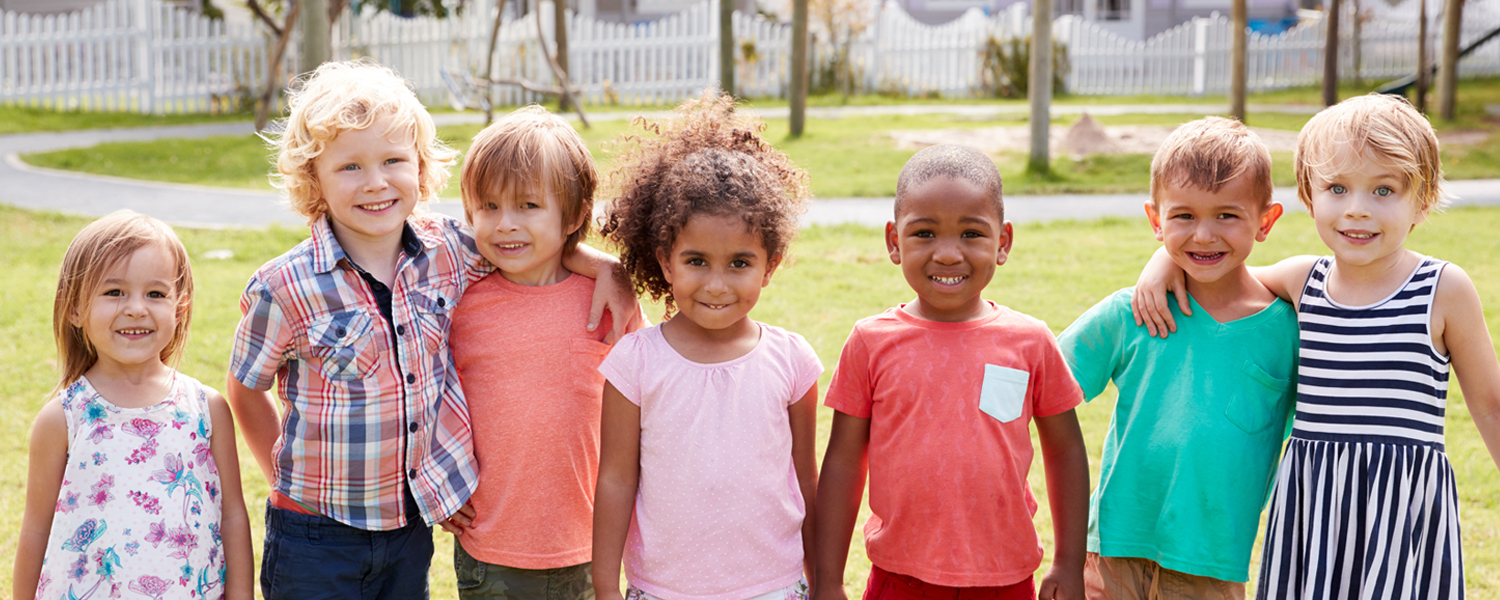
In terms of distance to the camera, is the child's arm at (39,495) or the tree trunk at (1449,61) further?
the tree trunk at (1449,61)

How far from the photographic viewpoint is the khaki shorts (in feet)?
8.50

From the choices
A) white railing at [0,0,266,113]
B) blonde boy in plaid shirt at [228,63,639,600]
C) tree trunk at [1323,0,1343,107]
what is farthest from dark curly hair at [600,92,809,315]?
tree trunk at [1323,0,1343,107]

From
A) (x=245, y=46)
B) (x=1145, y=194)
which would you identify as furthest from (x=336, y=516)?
(x=245, y=46)

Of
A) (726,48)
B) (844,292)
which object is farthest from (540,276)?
(726,48)

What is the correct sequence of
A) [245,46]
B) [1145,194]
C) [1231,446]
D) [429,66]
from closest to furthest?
[1231,446] → [1145,194] → [245,46] → [429,66]

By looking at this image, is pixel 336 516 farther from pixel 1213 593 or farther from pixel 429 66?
pixel 429 66

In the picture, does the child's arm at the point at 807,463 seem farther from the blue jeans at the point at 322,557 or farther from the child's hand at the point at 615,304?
the blue jeans at the point at 322,557

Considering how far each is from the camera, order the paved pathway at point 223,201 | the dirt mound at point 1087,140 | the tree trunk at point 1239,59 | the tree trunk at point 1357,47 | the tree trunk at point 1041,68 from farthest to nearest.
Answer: the tree trunk at point 1357,47 < the tree trunk at point 1239,59 < the dirt mound at point 1087,140 < the tree trunk at point 1041,68 < the paved pathway at point 223,201

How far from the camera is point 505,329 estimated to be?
261 centimetres

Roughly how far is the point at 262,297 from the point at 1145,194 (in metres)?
9.68

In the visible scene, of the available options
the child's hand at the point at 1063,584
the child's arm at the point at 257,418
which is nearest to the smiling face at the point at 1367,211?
the child's hand at the point at 1063,584

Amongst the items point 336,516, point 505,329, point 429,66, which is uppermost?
point 429,66

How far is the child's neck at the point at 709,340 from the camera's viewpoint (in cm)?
246

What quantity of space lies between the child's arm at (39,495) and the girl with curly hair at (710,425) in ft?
3.75
